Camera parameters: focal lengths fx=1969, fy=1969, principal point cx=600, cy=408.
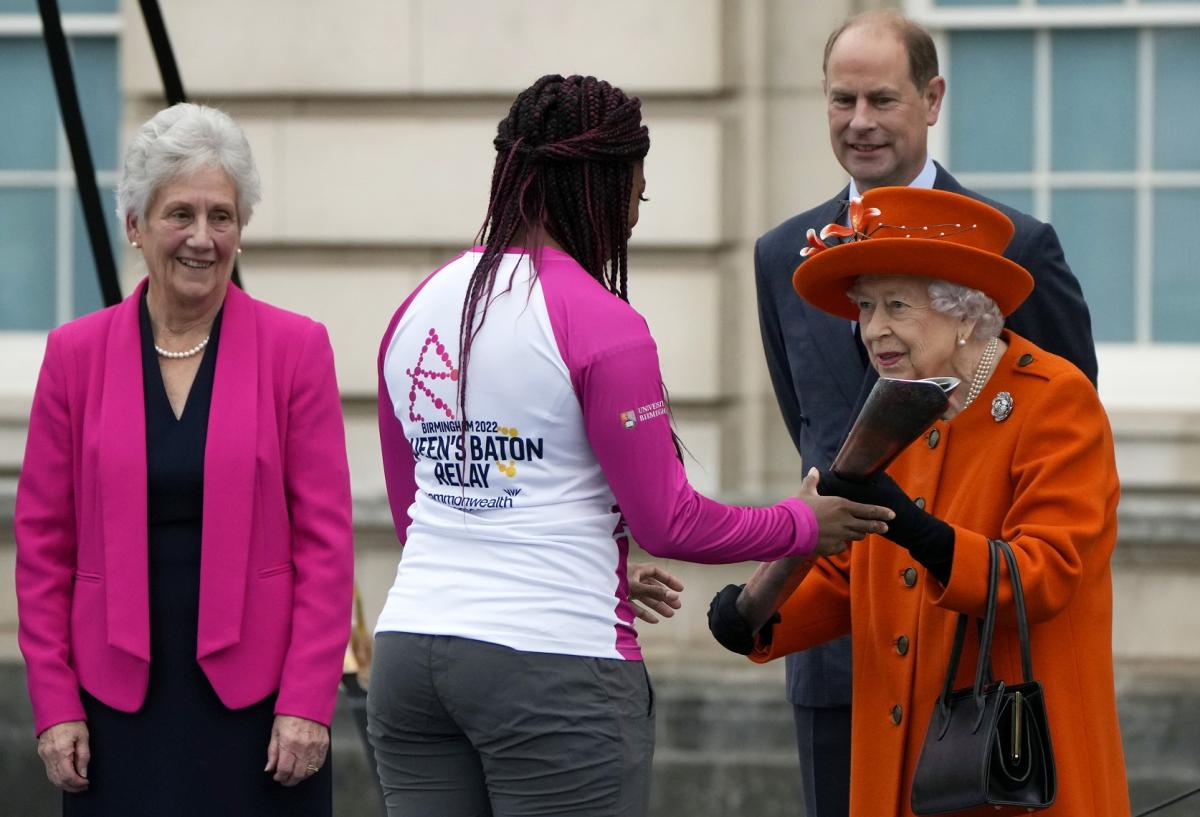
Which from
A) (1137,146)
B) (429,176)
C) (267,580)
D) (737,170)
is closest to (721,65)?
(737,170)

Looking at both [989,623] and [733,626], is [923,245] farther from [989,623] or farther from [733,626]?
[733,626]

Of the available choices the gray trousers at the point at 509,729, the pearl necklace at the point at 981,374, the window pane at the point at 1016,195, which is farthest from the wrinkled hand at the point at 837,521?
the window pane at the point at 1016,195

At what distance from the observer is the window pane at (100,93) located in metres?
7.48

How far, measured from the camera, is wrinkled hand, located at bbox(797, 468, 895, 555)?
3205mm

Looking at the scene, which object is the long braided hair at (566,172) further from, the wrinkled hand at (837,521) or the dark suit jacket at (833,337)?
the dark suit jacket at (833,337)

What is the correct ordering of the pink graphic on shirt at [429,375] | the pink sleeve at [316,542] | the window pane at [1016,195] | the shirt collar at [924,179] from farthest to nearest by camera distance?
the window pane at [1016,195]
the shirt collar at [924,179]
the pink sleeve at [316,542]
the pink graphic on shirt at [429,375]

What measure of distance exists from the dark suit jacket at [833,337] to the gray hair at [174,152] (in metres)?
1.17

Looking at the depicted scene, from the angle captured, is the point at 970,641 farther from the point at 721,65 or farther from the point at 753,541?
the point at 721,65

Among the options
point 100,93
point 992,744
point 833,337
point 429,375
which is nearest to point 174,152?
point 429,375

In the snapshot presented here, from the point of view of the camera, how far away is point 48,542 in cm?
366

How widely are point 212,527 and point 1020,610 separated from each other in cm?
146

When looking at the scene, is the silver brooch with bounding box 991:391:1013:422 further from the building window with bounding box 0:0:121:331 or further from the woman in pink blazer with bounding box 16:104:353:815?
the building window with bounding box 0:0:121:331

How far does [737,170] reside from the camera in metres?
6.99

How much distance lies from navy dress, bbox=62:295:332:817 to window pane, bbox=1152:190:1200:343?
14.6 ft
